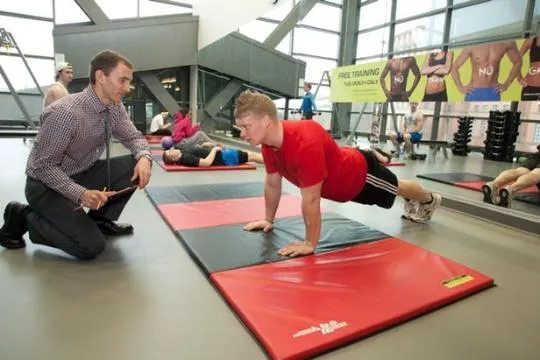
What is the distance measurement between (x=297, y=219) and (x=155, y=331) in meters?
1.46

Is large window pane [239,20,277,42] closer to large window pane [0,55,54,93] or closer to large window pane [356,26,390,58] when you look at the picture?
large window pane [356,26,390,58]

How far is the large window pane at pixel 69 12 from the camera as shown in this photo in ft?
29.7

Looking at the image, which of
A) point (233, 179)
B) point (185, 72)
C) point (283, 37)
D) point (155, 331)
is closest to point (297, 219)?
point (155, 331)

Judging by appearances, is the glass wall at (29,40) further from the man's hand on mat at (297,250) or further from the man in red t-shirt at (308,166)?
the man's hand on mat at (297,250)

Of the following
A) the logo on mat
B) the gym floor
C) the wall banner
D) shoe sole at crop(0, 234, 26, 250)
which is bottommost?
the gym floor

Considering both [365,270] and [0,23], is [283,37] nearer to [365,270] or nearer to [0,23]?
[0,23]

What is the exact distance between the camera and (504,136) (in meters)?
6.81

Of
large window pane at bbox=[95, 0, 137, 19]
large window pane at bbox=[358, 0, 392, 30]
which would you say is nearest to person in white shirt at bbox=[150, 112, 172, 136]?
large window pane at bbox=[95, 0, 137, 19]

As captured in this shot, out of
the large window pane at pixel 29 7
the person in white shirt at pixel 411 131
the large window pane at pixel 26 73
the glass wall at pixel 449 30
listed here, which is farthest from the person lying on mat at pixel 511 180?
the large window pane at pixel 29 7

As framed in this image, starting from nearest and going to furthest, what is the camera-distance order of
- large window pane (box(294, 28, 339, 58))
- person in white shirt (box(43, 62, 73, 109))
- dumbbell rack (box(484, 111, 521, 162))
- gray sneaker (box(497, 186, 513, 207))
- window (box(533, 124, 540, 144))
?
gray sneaker (box(497, 186, 513, 207)), person in white shirt (box(43, 62, 73, 109)), window (box(533, 124, 540, 144)), dumbbell rack (box(484, 111, 521, 162)), large window pane (box(294, 28, 339, 58))

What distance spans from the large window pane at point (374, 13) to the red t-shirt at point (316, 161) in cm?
827

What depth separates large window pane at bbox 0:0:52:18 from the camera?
28.6 feet

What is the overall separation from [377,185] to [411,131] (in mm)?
5045

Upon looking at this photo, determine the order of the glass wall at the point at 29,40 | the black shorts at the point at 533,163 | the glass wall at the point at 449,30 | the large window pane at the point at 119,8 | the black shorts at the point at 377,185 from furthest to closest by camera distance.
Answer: the large window pane at the point at 119,8, the glass wall at the point at 29,40, the glass wall at the point at 449,30, the black shorts at the point at 533,163, the black shorts at the point at 377,185
